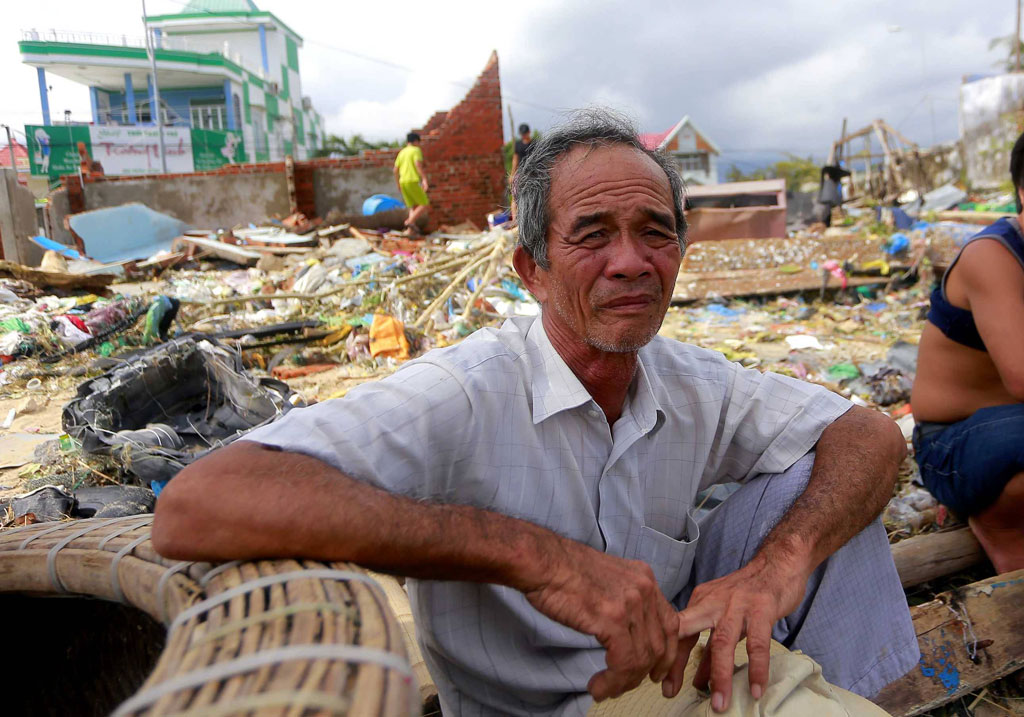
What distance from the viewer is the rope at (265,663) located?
65cm

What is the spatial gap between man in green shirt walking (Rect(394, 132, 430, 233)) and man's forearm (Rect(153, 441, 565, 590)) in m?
11.0

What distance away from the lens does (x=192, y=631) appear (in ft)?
2.59

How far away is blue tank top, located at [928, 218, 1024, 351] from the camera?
226 cm

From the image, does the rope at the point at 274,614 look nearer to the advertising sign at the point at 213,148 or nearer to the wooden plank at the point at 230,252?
the wooden plank at the point at 230,252

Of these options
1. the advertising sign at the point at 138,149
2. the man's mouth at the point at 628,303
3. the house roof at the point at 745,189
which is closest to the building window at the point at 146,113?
the advertising sign at the point at 138,149

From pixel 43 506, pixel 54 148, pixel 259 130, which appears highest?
pixel 259 130

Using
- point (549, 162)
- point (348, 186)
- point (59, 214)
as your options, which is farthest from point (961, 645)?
point (59, 214)

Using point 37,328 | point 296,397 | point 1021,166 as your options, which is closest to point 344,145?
point 37,328

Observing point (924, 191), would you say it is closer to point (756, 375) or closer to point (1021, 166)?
point (1021, 166)

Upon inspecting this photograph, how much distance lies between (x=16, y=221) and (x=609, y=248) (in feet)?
41.6

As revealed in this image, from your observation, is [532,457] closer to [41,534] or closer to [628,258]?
[628,258]

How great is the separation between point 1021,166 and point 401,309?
5192mm

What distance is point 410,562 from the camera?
109 cm

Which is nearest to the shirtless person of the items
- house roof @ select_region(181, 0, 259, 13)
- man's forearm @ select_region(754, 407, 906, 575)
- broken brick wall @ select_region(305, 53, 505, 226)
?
man's forearm @ select_region(754, 407, 906, 575)
